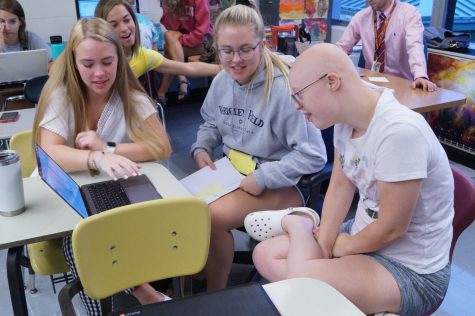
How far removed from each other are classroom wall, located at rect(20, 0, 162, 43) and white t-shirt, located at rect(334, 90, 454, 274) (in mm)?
3575

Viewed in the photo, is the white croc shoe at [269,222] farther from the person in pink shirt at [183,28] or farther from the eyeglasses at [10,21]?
the person in pink shirt at [183,28]

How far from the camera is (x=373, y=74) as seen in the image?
3115 mm

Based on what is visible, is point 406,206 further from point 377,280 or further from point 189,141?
point 189,141

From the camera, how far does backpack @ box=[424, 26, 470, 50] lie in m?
3.55

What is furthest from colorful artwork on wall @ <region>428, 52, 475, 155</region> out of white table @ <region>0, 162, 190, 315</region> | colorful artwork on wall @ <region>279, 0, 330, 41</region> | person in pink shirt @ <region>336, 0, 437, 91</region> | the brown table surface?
white table @ <region>0, 162, 190, 315</region>

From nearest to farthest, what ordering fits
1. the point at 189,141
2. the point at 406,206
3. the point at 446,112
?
1. the point at 406,206
2. the point at 446,112
3. the point at 189,141

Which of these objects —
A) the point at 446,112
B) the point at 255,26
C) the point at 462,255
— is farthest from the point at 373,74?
the point at 255,26

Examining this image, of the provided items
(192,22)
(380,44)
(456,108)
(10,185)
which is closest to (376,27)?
(380,44)

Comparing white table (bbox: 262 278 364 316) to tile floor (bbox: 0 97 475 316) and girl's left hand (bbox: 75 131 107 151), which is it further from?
tile floor (bbox: 0 97 475 316)

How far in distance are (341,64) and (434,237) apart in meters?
0.51

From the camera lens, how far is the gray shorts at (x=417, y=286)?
1.20m

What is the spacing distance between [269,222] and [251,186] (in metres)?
0.33

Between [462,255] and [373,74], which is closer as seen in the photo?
[462,255]

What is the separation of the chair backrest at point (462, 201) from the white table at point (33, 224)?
2.76 feet
